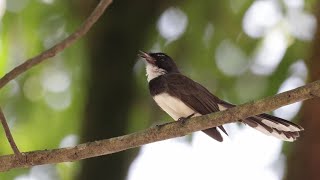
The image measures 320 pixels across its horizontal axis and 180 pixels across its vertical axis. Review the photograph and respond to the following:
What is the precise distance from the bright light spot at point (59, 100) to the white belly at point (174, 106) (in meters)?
1.34

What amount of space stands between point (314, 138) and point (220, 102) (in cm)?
130

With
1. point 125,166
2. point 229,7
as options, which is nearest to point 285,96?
point 125,166

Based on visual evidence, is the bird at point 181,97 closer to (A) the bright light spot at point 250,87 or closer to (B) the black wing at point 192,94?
(B) the black wing at point 192,94

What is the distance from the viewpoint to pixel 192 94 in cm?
530

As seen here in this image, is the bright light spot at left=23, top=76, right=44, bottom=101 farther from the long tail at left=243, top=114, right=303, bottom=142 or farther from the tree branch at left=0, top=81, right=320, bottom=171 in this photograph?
the tree branch at left=0, top=81, right=320, bottom=171

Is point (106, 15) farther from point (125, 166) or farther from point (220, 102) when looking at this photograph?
point (125, 166)

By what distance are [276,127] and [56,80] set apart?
2.69 metres

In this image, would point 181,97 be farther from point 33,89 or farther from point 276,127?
point 33,89

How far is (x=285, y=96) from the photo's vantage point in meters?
3.46

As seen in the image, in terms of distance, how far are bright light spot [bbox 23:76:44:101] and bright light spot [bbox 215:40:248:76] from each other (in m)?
1.74

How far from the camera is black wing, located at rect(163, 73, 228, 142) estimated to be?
516 cm

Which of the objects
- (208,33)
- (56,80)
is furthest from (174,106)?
(56,80)

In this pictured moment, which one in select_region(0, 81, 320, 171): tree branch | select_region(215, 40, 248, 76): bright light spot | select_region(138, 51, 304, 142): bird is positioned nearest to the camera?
select_region(0, 81, 320, 171): tree branch

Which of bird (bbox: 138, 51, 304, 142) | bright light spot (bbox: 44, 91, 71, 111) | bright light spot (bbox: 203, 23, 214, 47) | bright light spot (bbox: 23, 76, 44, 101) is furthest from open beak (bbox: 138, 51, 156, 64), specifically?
bright light spot (bbox: 23, 76, 44, 101)
